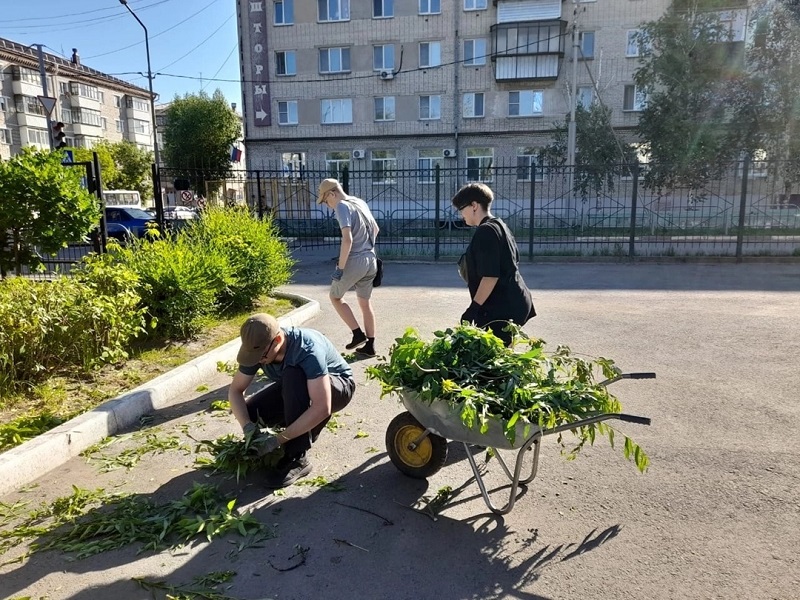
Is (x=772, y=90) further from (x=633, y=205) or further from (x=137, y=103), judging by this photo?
(x=137, y=103)

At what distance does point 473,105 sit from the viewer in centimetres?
3125

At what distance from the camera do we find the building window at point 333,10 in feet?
105

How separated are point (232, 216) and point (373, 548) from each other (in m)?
6.95

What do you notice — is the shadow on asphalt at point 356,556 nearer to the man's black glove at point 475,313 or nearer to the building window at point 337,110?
the man's black glove at point 475,313

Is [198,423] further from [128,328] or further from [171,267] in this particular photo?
[171,267]

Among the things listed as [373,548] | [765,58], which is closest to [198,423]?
[373,548]

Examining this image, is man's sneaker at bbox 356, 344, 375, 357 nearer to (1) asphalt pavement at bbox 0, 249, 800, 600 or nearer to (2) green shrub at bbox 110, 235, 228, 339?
(1) asphalt pavement at bbox 0, 249, 800, 600

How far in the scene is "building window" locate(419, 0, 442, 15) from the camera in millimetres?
31234

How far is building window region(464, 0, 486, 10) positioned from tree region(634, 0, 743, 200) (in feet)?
37.5

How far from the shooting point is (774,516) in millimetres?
3146

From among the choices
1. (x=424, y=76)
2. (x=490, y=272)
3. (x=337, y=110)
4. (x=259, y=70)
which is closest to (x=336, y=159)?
(x=337, y=110)

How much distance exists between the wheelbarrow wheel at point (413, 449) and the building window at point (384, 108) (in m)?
30.4

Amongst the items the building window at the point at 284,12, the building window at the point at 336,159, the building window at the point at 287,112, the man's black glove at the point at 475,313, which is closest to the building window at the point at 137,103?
the building window at the point at 284,12

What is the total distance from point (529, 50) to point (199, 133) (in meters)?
20.6
